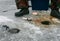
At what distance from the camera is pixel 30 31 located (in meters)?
2.16

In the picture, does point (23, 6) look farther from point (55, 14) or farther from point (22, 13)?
point (55, 14)

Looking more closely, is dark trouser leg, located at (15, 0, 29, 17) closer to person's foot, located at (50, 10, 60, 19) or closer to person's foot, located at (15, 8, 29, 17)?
person's foot, located at (15, 8, 29, 17)

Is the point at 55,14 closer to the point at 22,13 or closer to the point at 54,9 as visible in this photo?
the point at 54,9

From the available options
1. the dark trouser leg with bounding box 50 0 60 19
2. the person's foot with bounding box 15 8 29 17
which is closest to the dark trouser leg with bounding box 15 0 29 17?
the person's foot with bounding box 15 8 29 17

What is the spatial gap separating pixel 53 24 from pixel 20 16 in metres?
0.61

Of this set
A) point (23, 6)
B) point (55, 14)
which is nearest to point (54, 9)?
point (55, 14)

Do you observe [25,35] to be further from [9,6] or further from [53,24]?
[9,6]

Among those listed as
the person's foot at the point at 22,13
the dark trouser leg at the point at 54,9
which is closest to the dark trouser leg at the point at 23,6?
the person's foot at the point at 22,13

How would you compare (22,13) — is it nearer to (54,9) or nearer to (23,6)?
(23,6)

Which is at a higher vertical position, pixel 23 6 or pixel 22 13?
pixel 23 6

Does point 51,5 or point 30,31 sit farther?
point 51,5

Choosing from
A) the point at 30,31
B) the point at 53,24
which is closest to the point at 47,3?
the point at 53,24

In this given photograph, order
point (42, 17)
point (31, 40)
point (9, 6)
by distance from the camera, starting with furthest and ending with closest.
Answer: point (9, 6), point (42, 17), point (31, 40)

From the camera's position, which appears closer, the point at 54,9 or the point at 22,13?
the point at 54,9
